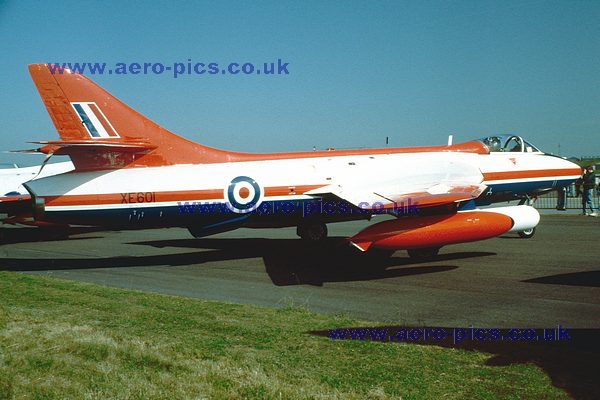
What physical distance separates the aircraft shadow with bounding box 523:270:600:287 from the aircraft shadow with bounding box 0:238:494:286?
7.09ft

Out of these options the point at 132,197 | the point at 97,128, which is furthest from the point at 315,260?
the point at 97,128

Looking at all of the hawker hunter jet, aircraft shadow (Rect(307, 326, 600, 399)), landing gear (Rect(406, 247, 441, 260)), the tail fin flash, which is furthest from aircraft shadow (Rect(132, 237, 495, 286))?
aircraft shadow (Rect(307, 326, 600, 399))

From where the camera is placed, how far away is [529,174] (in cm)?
1485

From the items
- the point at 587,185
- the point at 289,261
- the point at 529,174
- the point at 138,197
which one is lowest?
the point at 289,261

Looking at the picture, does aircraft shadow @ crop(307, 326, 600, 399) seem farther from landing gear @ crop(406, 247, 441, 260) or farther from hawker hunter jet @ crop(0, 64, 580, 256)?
landing gear @ crop(406, 247, 441, 260)

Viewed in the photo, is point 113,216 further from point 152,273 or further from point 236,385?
point 236,385

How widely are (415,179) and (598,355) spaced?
801 centimetres

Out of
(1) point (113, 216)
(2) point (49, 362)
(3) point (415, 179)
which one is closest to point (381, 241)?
(3) point (415, 179)

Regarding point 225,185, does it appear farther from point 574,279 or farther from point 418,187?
point 574,279

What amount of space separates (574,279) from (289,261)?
655 cm

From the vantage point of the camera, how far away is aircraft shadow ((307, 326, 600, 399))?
14.9 feet

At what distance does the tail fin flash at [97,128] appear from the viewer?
11789 mm

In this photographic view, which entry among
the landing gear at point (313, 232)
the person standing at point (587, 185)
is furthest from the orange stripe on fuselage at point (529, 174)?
the person standing at point (587, 185)

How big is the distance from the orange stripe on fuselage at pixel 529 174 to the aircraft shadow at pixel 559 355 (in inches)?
330
